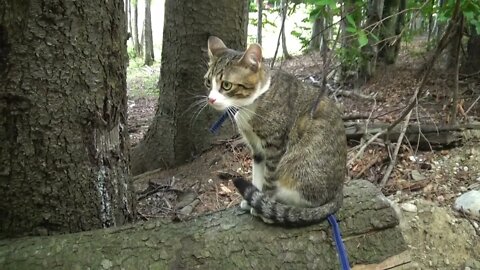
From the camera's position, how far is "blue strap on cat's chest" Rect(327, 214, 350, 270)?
242 centimetres

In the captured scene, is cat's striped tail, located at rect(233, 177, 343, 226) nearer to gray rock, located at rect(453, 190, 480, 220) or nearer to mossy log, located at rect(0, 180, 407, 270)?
mossy log, located at rect(0, 180, 407, 270)

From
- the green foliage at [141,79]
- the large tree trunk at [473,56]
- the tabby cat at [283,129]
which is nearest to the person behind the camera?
the tabby cat at [283,129]

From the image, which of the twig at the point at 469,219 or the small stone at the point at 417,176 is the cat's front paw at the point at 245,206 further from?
the small stone at the point at 417,176

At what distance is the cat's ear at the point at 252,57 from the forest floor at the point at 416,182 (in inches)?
39.3

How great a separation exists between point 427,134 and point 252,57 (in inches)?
94.2

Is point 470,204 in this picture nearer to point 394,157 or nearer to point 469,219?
point 469,219

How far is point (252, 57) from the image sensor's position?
9.59 feet

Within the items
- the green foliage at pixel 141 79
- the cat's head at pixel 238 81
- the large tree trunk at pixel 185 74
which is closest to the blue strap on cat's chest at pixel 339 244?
the cat's head at pixel 238 81

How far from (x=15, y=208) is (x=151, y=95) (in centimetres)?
1073

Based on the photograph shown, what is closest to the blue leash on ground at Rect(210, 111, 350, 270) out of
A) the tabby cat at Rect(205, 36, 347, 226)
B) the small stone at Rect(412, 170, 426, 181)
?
the tabby cat at Rect(205, 36, 347, 226)

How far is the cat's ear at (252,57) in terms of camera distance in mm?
2898

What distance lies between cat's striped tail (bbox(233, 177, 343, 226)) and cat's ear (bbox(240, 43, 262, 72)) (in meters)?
0.82

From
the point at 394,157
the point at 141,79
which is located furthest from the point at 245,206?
the point at 141,79

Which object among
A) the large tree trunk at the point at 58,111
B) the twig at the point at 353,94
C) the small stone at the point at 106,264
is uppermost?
the large tree trunk at the point at 58,111
